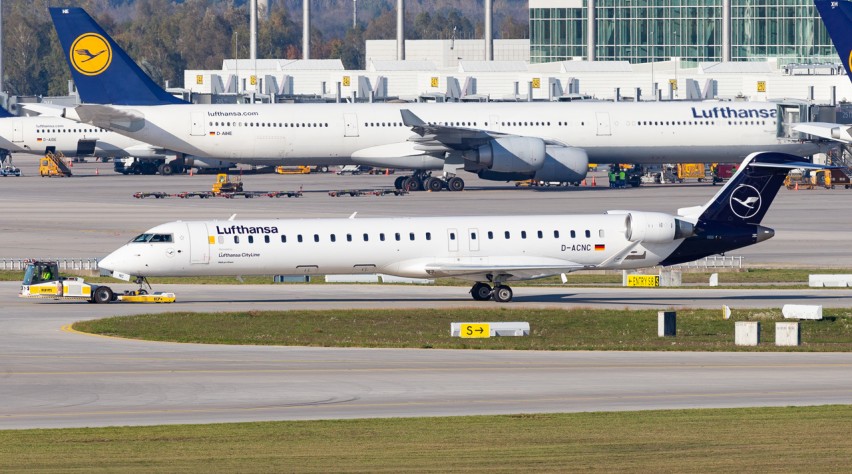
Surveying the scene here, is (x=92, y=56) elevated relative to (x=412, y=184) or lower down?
elevated

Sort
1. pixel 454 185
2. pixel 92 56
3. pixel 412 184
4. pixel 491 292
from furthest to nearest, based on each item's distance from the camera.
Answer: pixel 412 184 < pixel 454 185 < pixel 92 56 < pixel 491 292

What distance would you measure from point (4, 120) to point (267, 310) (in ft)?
246

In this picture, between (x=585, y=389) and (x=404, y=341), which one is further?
(x=404, y=341)

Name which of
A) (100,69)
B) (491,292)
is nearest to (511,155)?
(100,69)

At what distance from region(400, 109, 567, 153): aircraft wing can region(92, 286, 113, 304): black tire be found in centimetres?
4100

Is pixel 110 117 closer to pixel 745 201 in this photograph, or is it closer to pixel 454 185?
pixel 454 185

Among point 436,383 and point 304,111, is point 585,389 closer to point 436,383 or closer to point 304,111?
point 436,383

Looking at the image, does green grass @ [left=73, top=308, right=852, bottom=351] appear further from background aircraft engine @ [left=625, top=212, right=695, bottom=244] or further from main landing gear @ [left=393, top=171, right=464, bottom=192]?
main landing gear @ [left=393, top=171, right=464, bottom=192]

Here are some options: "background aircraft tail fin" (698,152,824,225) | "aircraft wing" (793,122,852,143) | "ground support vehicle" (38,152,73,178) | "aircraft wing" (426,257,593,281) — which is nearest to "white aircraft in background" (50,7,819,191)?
"aircraft wing" (793,122,852,143)

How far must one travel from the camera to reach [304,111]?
9100cm

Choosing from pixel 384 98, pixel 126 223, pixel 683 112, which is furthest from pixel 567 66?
pixel 126 223

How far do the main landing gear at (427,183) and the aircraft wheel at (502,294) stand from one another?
4351cm

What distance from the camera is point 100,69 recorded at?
88.9 metres

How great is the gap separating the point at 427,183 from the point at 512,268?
4486 centimetres
